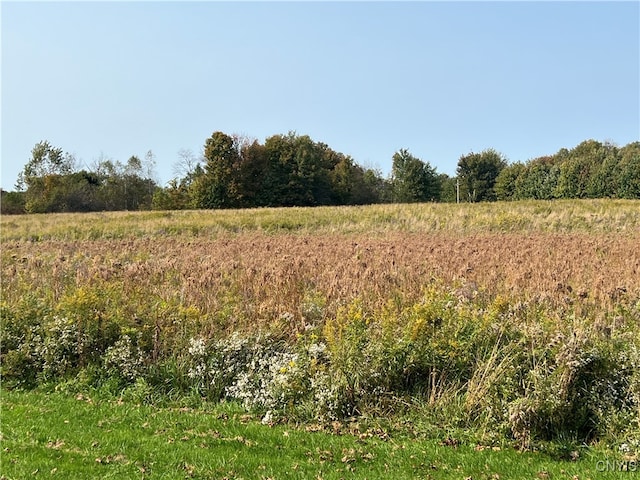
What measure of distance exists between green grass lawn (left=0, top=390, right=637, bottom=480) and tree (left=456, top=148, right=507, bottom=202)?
2703 inches

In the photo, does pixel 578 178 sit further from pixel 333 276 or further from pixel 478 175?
pixel 333 276

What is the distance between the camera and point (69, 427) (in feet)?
15.4

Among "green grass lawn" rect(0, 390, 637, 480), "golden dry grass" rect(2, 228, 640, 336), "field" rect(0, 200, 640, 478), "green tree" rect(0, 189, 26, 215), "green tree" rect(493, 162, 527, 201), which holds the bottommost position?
"green grass lawn" rect(0, 390, 637, 480)

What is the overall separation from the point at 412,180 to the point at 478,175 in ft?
37.5

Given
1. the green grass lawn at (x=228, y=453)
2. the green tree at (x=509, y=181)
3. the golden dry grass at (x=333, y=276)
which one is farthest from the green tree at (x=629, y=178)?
the green grass lawn at (x=228, y=453)

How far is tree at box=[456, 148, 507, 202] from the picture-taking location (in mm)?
69500

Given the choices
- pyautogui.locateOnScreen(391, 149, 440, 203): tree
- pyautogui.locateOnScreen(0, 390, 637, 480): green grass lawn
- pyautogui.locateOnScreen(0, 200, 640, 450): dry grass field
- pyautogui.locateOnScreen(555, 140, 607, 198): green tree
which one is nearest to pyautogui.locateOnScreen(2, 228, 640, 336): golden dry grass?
pyautogui.locateOnScreen(0, 200, 640, 450): dry grass field

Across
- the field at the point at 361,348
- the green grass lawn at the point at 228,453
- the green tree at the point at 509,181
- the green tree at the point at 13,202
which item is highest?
the green tree at the point at 509,181

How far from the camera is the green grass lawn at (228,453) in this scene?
3768 millimetres

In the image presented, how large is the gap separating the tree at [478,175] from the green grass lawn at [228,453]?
225 feet

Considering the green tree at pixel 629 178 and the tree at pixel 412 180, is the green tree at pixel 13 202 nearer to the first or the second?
the tree at pixel 412 180

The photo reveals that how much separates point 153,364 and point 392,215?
20898 mm

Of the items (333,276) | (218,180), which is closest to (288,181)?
(218,180)

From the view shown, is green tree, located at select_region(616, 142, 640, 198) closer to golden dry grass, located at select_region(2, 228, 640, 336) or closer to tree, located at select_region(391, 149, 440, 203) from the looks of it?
tree, located at select_region(391, 149, 440, 203)
